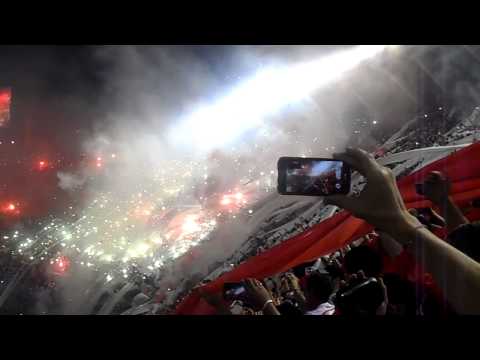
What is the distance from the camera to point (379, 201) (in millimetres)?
1018

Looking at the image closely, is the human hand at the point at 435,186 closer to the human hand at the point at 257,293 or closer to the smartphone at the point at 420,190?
the smartphone at the point at 420,190

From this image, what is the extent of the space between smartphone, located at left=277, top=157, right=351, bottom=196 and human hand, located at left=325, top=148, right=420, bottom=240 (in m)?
0.22

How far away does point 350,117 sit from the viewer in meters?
7.30

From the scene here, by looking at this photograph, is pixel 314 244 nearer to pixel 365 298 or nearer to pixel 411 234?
pixel 365 298

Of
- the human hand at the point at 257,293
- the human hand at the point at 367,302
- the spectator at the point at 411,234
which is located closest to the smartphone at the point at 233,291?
the human hand at the point at 257,293

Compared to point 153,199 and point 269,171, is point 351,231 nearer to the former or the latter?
point 269,171

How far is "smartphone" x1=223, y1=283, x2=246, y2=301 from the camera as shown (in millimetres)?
2332

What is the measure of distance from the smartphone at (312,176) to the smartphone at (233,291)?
1.18 meters

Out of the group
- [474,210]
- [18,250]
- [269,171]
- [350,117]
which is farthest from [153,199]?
[474,210]

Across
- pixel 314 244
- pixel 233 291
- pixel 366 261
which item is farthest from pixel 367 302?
pixel 233 291

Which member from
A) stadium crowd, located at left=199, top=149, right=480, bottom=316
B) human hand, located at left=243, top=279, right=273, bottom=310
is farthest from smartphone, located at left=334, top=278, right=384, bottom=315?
human hand, located at left=243, top=279, right=273, bottom=310

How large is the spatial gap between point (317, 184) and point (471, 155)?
1413 mm

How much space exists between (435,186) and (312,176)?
1.89 feet

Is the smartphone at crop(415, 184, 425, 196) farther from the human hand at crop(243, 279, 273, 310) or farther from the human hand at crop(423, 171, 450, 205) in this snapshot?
the human hand at crop(243, 279, 273, 310)
